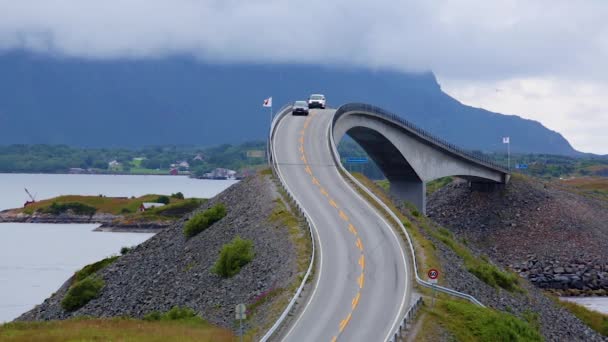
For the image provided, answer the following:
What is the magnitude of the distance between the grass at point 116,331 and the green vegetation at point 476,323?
8.97 meters

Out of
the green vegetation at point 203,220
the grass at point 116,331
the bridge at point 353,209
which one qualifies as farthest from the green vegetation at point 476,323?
the green vegetation at point 203,220

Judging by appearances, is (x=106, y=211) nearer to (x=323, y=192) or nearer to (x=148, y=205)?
(x=148, y=205)

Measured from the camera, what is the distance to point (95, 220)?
547ft

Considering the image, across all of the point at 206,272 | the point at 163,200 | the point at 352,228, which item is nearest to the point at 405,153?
the point at 352,228

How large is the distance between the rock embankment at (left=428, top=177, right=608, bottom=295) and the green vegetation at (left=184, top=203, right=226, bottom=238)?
34777 millimetres

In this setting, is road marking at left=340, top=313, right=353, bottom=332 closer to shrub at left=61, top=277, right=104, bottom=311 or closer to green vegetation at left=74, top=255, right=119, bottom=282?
shrub at left=61, top=277, right=104, bottom=311

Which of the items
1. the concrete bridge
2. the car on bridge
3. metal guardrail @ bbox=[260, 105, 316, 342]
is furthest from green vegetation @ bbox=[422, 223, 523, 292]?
the car on bridge

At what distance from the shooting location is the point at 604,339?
165 feet

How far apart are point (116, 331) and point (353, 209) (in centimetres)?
2424

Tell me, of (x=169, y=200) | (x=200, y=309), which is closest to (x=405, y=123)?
(x=200, y=309)

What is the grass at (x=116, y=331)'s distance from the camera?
3316 centimetres

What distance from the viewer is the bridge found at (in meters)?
35.2

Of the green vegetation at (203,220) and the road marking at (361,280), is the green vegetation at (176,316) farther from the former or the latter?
the green vegetation at (203,220)

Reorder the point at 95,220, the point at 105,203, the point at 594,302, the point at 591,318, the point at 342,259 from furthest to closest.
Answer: the point at 105,203
the point at 95,220
the point at 594,302
the point at 591,318
the point at 342,259
